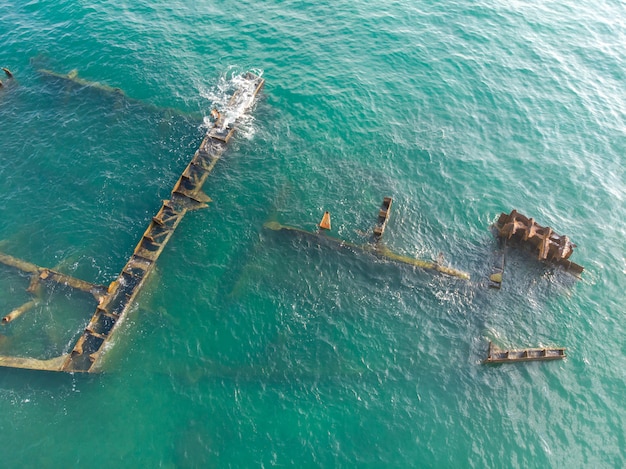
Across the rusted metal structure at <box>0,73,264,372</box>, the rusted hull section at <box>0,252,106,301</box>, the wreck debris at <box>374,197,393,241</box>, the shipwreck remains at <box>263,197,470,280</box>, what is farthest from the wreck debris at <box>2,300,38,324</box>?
the wreck debris at <box>374,197,393,241</box>

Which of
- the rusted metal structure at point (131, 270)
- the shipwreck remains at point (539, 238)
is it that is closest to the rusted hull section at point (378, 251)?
the shipwreck remains at point (539, 238)

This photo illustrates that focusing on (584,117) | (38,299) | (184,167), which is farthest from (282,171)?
(584,117)

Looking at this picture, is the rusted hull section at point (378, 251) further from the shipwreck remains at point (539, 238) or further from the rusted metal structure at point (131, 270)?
the rusted metal structure at point (131, 270)

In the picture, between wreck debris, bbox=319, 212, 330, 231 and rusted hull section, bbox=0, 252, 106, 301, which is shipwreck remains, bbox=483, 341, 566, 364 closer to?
wreck debris, bbox=319, 212, 330, 231

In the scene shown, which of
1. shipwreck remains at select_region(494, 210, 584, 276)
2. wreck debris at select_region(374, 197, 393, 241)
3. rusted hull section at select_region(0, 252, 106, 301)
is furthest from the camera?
wreck debris at select_region(374, 197, 393, 241)

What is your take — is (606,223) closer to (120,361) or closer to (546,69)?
(546,69)
